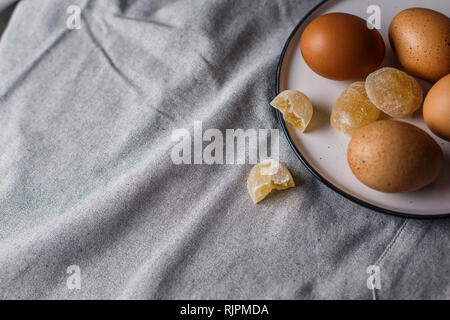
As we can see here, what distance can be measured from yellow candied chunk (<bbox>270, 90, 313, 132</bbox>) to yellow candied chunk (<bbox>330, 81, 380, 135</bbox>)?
0.06 m

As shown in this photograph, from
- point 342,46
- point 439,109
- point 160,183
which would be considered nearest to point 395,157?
point 439,109

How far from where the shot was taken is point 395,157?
83cm

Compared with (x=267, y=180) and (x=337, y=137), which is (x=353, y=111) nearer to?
(x=337, y=137)

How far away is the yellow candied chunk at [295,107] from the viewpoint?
960 millimetres

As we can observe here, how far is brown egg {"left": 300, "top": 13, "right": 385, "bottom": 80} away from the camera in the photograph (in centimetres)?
93

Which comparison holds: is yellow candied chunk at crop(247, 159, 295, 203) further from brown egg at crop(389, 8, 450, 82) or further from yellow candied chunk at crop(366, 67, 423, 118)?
brown egg at crop(389, 8, 450, 82)

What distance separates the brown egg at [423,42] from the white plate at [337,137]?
0.20 feet

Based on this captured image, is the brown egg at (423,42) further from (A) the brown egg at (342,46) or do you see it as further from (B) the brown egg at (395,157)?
(B) the brown egg at (395,157)

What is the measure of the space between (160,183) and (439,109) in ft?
1.91

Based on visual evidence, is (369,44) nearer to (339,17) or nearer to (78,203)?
(339,17)

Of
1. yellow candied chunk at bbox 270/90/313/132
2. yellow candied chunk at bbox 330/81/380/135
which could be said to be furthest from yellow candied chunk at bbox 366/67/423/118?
yellow candied chunk at bbox 270/90/313/132

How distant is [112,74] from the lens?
1.13m

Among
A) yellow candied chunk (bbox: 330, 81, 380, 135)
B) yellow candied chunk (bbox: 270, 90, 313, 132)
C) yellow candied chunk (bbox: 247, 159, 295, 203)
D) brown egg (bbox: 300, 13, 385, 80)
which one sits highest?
brown egg (bbox: 300, 13, 385, 80)

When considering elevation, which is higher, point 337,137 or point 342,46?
point 342,46
